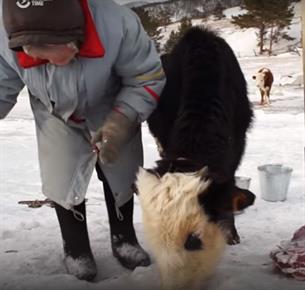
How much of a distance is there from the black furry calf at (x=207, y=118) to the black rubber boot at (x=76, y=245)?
56 cm

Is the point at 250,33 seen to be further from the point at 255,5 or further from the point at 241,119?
the point at 241,119

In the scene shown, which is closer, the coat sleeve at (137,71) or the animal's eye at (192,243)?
the animal's eye at (192,243)

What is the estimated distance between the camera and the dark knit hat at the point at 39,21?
214 centimetres

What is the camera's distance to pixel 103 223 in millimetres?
3740

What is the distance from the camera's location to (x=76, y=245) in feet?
9.49

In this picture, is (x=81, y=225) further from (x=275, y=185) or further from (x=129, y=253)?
(x=275, y=185)

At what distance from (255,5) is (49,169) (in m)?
2.80

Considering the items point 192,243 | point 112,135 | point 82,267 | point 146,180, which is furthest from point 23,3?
point 82,267

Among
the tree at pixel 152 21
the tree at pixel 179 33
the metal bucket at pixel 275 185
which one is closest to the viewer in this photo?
the tree at pixel 152 21

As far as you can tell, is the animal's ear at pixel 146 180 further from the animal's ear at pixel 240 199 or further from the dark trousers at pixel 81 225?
the dark trousers at pixel 81 225

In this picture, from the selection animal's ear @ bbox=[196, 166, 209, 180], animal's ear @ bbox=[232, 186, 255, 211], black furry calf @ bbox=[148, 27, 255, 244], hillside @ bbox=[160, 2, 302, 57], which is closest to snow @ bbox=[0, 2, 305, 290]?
black furry calf @ bbox=[148, 27, 255, 244]

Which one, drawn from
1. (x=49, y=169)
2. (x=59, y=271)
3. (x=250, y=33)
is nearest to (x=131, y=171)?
(x=49, y=169)

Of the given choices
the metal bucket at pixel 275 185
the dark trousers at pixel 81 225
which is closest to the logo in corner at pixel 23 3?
the dark trousers at pixel 81 225

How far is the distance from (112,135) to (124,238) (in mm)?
814
